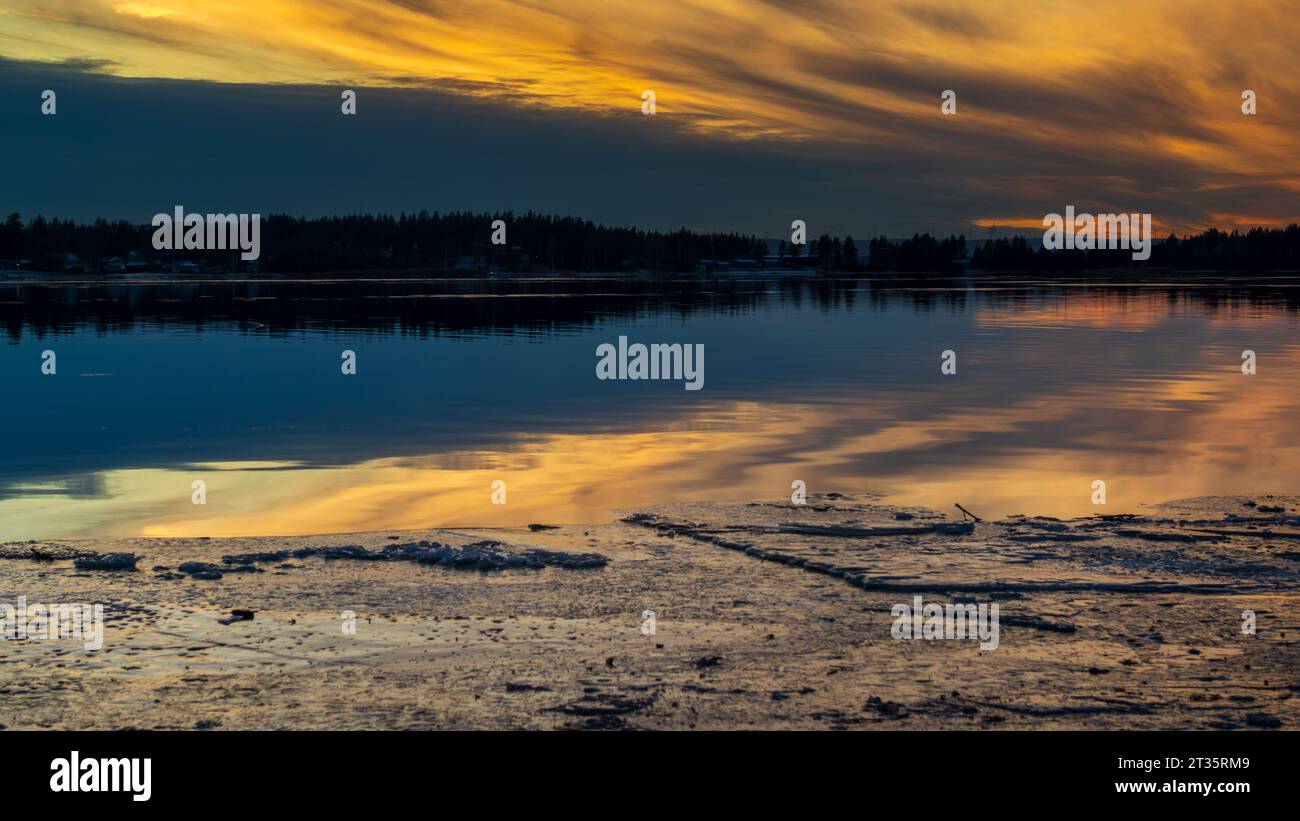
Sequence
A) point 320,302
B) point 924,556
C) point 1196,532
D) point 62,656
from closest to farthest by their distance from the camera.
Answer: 1. point 62,656
2. point 924,556
3. point 1196,532
4. point 320,302

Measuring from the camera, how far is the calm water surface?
20.8 m

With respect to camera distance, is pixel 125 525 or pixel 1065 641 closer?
pixel 1065 641

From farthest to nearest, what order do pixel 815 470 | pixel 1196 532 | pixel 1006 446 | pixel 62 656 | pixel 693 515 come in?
pixel 1006 446 < pixel 815 470 < pixel 693 515 < pixel 1196 532 < pixel 62 656

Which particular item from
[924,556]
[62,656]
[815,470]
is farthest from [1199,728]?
[815,470]

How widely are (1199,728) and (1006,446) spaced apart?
17.7 m

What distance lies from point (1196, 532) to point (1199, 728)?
841 centimetres

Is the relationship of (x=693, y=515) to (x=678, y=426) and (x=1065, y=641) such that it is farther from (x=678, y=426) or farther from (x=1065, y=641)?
(x=678, y=426)

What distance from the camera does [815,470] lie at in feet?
77.6

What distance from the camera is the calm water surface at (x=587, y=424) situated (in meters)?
20.8

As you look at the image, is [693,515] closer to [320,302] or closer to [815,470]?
[815,470]

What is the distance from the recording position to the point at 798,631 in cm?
1240

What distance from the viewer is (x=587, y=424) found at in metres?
31.3
